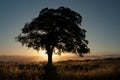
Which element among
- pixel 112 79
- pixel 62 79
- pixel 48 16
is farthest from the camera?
pixel 48 16

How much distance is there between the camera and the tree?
44.4m

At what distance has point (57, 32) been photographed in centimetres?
4466

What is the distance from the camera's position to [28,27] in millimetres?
46531

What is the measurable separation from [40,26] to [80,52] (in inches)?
330

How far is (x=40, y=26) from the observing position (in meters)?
45.0

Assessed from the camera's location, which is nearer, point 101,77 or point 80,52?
point 101,77

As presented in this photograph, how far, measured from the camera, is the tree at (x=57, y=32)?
146 ft

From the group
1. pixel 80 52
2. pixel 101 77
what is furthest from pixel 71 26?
pixel 101 77

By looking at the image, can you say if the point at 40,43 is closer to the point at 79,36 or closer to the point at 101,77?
the point at 79,36

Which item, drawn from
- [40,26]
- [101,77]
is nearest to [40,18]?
[40,26]

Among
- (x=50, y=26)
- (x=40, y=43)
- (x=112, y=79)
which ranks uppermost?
(x=50, y=26)

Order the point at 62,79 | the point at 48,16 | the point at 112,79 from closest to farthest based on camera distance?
the point at 62,79, the point at 112,79, the point at 48,16

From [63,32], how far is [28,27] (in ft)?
21.1

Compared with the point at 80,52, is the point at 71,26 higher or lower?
higher
